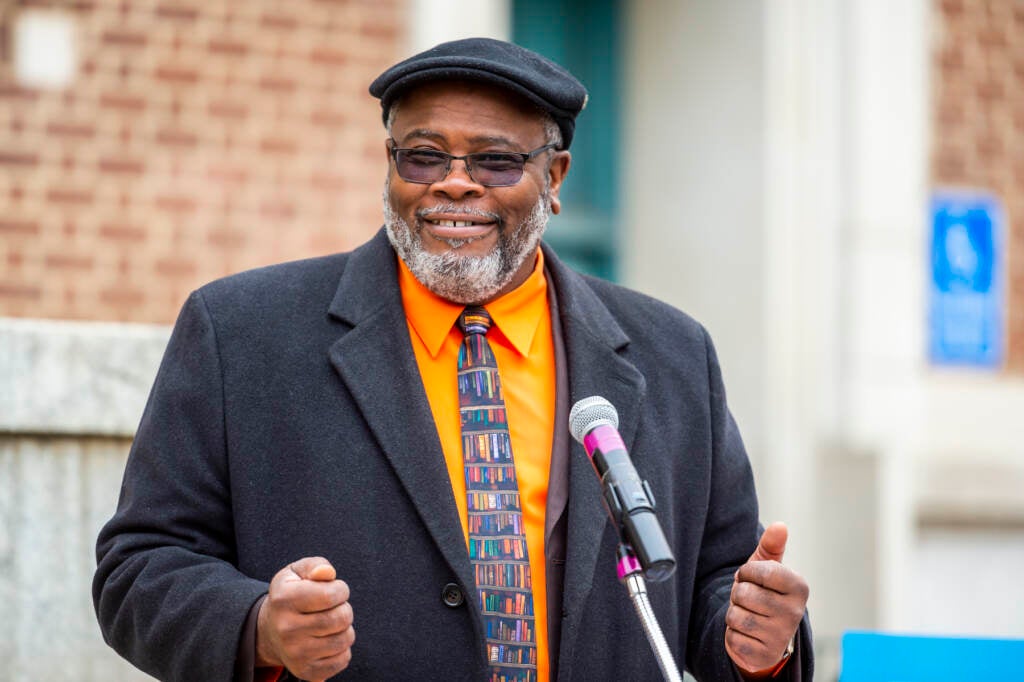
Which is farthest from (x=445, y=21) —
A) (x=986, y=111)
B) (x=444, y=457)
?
(x=444, y=457)

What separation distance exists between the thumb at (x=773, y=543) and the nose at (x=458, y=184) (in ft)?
3.04

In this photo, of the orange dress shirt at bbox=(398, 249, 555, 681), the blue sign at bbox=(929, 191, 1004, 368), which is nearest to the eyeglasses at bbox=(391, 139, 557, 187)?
the orange dress shirt at bbox=(398, 249, 555, 681)

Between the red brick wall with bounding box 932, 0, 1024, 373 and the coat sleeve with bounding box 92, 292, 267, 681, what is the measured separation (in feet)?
17.3

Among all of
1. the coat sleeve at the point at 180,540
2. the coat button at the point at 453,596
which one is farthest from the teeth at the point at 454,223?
the coat button at the point at 453,596

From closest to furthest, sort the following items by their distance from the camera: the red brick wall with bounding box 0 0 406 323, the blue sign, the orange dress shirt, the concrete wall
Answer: the orange dress shirt
the concrete wall
the red brick wall with bounding box 0 0 406 323
the blue sign

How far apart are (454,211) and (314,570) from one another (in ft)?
3.11

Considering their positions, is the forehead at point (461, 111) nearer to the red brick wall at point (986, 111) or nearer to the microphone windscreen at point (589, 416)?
the microphone windscreen at point (589, 416)

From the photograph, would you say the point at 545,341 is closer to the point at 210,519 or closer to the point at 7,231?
the point at 210,519

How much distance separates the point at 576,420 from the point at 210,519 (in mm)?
783

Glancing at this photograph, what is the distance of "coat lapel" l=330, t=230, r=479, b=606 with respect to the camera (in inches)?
102

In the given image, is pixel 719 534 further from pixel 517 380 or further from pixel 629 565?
pixel 629 565

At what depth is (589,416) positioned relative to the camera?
2.25 metres

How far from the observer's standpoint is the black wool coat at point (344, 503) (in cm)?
254

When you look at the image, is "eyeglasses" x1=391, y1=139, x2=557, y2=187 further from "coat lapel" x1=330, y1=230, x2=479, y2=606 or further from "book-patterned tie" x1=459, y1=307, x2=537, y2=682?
"book-patterned tie" x1=459, y1=307, x2=537, y2=682
